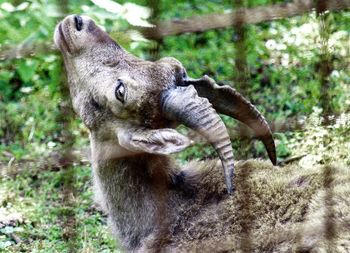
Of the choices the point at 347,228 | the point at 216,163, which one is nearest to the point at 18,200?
the point at 216,163

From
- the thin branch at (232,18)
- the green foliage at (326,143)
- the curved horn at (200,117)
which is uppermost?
the thin branch at (232,18)

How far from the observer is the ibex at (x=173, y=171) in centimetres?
454

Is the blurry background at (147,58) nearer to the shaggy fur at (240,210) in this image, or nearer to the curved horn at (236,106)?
the curved horn at (236,106)

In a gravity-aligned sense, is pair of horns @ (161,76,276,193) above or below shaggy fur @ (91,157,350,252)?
above

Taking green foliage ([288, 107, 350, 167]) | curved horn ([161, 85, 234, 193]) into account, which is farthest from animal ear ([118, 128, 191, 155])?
green foliage ([288, 107, 350, 167])

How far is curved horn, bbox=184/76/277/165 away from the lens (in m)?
4.93

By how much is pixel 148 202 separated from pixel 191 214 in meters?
0.29

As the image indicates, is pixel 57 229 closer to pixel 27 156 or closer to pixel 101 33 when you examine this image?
pixel 27 156

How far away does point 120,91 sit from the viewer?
4.89m

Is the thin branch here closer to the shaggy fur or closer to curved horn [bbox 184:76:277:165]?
curved horn [bbox 184:76:277:165]

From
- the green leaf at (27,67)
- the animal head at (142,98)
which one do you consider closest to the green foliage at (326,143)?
the animal head at (142,98)

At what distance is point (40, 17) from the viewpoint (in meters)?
5.88

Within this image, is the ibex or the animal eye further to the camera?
the animal eye

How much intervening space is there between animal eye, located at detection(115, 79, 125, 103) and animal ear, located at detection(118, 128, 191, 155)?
20 centimetres
